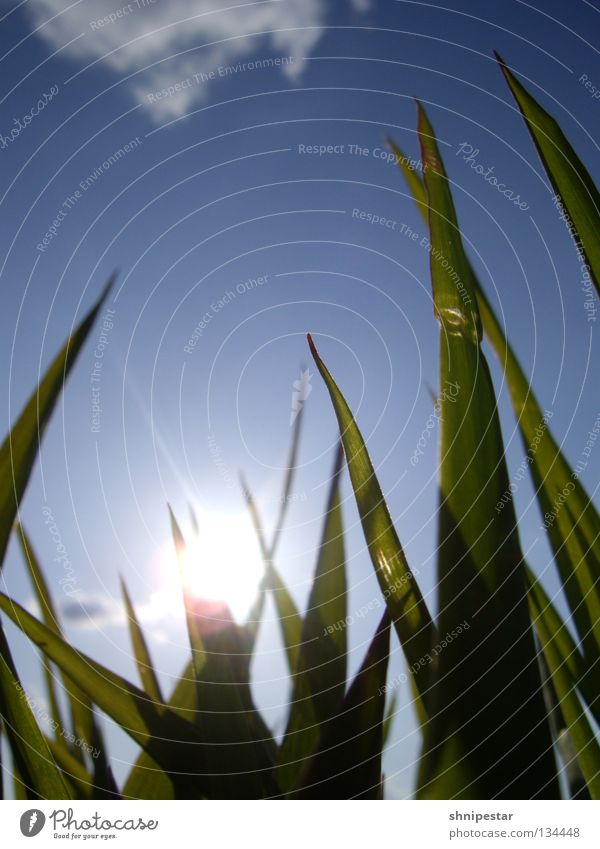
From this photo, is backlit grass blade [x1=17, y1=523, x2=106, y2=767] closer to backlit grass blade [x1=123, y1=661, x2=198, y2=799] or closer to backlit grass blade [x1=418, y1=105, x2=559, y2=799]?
backlit grass blade [x1=123, y1=661, x2=198, y2=799]

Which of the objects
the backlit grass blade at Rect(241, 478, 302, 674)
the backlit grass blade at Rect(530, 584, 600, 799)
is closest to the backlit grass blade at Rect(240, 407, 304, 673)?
the backlit grass blade at Rect(241, 478, 302, 674)

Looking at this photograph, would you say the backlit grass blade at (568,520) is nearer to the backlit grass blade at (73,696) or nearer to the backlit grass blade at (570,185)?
the backlit grass blade at (570,185)

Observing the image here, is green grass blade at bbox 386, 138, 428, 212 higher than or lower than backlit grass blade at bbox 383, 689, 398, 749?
higher

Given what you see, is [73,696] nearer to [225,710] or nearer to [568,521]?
[225,710]
